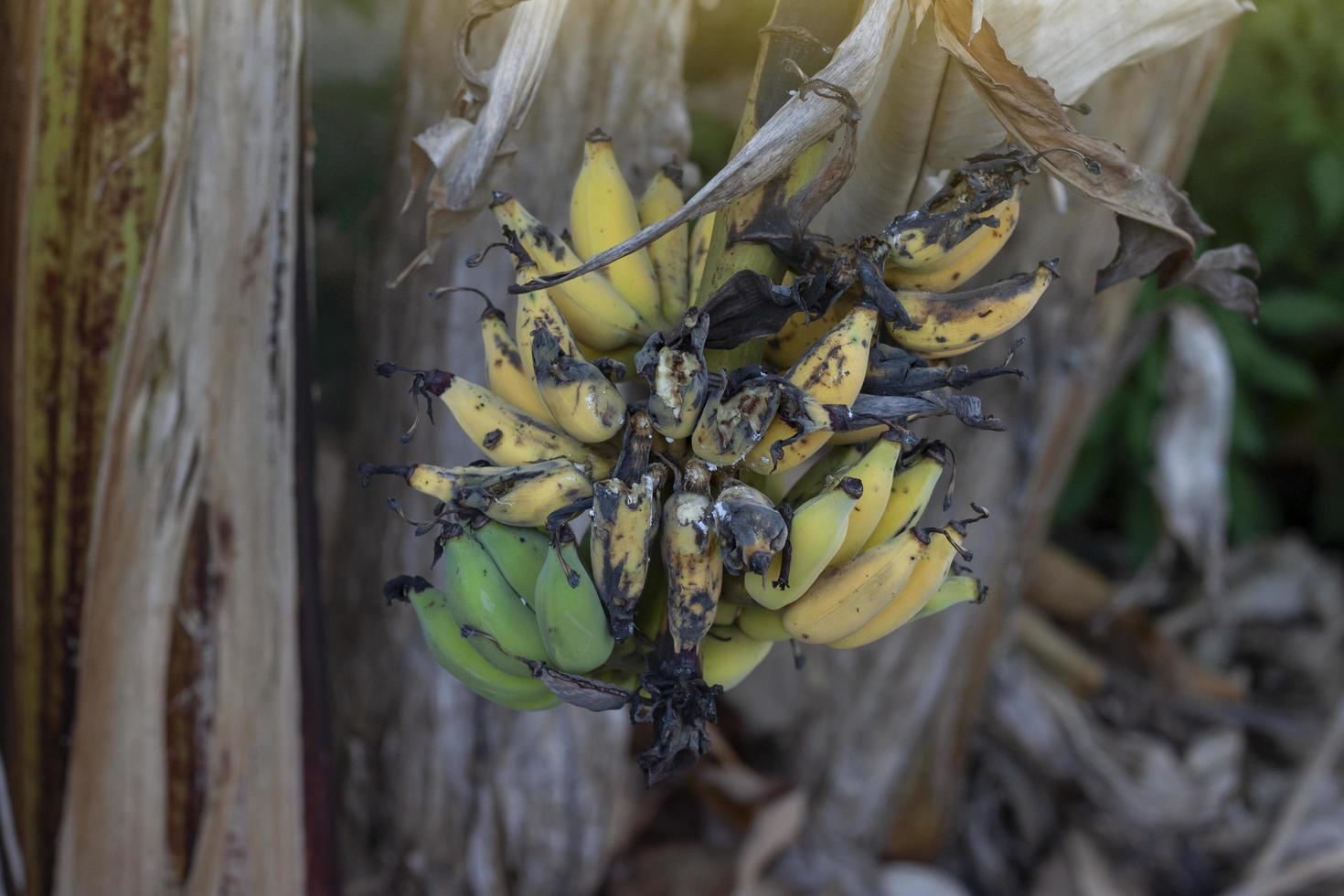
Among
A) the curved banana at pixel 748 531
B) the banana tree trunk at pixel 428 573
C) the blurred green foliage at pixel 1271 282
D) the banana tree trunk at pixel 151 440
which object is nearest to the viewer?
the curved banana at pixel 748 531

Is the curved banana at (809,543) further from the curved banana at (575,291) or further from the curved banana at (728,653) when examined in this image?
the curved banana at (575,291)

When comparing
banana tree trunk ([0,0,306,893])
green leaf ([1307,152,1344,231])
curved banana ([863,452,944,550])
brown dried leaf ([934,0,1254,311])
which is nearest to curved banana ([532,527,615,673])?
curved banana ([863,452,944,550])

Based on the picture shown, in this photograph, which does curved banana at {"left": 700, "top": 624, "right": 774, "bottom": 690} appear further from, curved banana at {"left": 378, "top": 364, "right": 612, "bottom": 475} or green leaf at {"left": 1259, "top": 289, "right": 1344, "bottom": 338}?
green leaf at {"left": 1259, "top": 289, "right": 1344, "bottom": 338}

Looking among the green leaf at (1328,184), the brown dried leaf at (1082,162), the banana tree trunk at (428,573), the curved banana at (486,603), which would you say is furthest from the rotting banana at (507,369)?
the green leaf at (1328,184)

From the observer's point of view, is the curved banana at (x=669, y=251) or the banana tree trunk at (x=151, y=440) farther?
the banana tree trunk at (x=151, y=440)

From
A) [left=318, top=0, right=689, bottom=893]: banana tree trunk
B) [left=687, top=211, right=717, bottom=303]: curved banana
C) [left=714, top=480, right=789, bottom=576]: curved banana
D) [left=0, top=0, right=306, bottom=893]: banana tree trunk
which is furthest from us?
[left=318, top=0, right=689, bottom=893]: banana tree trunk

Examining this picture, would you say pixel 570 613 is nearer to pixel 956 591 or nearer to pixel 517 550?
pixel 517 550
